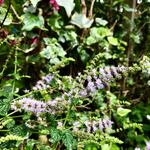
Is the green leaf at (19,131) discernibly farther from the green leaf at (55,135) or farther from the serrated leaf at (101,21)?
the serrated leaf at (101,21)

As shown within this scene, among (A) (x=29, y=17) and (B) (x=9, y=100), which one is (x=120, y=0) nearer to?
(A) (x=29, y=17)

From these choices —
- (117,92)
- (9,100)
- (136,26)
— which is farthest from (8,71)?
(9,100)

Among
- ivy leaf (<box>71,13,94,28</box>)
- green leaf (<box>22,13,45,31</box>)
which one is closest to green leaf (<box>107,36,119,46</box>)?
ivy leaf (<box>71,13,94,28</box>)

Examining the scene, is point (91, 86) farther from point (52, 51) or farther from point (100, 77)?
point (52, 51)

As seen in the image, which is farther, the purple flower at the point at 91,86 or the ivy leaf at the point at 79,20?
→ the ivy leaf at the point at 79,20

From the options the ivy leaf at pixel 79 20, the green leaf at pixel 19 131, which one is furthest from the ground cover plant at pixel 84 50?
the green leaf at pixel 19 131

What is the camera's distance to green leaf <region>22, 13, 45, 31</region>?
96.8 inches

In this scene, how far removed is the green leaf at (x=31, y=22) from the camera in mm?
2459

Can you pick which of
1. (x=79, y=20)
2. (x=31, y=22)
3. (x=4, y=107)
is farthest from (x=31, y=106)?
(x=79, y=20)

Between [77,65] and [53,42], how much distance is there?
1.11 feet

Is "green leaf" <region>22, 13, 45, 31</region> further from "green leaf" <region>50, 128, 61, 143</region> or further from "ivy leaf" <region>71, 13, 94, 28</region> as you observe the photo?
"green leaf" <region>50, 128, 61, 143</region>

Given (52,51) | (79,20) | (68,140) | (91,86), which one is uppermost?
(79,20)

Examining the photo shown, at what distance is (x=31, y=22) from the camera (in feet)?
8.10

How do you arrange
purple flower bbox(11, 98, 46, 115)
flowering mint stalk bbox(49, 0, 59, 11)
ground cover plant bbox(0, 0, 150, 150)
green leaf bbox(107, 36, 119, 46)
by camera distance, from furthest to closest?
green leaf bbox(107, 36, 119, 46) → flowering mint stalk bbox(49, 0, 59, 11) → ground cover plant bbox(0, 0, 150, 150) → purple flower bbox(11, 98, 46, 115)
